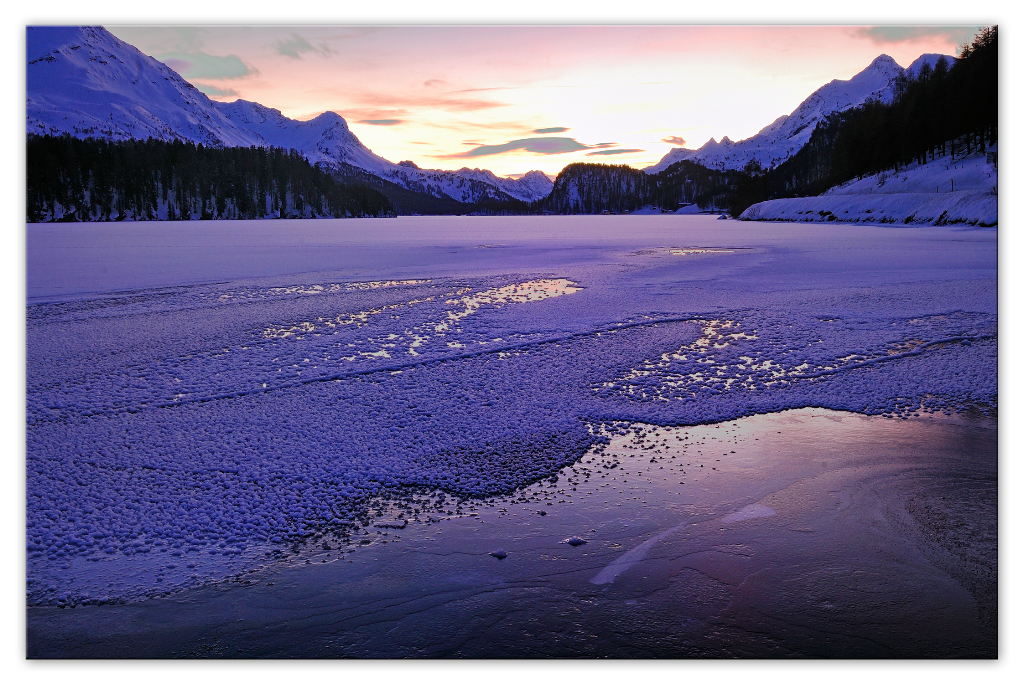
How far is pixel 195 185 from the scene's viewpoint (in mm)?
90250

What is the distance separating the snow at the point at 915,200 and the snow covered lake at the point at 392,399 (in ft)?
55.4

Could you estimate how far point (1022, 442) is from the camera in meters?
5.67

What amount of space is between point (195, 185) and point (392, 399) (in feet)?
317

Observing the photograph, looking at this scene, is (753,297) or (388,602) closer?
(388,602)

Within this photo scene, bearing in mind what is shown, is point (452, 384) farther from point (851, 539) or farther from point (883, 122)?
point (883, 122)

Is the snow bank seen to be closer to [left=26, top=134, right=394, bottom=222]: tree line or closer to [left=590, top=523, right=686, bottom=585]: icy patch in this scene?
[left=590, top=523, right=686, bottom=585]: icy patch

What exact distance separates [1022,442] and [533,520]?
4.51 meters

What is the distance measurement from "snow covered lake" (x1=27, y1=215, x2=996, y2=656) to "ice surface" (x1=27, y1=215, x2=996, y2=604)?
0.03 metres

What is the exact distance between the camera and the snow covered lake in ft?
14.3

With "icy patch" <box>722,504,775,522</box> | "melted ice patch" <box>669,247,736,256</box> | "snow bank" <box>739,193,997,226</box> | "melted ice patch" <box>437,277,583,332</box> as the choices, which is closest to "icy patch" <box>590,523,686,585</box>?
"icy patch" <box>722,504,775,522</box>

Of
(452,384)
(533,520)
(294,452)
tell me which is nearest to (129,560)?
(294,452)

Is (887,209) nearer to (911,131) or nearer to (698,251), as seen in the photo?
(911,131)

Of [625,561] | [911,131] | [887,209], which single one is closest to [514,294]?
[625,561]

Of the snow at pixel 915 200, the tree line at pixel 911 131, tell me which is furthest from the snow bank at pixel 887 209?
the tree line at pixel 911 131
